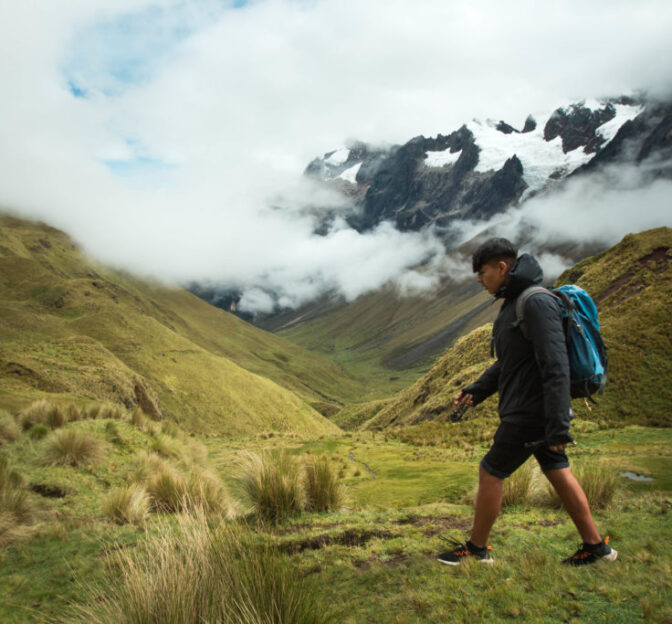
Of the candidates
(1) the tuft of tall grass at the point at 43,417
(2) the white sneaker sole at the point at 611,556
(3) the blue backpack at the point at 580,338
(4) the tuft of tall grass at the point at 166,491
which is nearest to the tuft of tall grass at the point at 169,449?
(1) the tuft of tall grass at the point at 43,417

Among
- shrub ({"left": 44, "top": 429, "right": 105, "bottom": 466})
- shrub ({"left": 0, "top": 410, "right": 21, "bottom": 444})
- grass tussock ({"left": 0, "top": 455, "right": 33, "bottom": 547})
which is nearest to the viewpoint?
grass tussock ({"left": 0, "top": 455, "right": 33, "bottom": 547})

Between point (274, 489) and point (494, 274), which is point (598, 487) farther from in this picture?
point (274, 489)

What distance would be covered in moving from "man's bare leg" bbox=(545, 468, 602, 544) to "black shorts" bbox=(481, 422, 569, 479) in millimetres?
95

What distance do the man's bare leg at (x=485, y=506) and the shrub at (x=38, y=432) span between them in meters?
11.7

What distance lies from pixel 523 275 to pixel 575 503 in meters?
2.39

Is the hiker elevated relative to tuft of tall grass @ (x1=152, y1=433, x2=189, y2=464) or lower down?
elevated

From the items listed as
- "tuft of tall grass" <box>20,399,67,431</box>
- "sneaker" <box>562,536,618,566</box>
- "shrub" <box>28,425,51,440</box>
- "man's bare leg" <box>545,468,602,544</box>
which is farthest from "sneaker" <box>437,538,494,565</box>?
"tuft of tall grass" <box>20,399,67,431</box>

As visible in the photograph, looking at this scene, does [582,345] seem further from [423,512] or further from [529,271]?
[423,512]

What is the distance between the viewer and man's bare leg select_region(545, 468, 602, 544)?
432 cm

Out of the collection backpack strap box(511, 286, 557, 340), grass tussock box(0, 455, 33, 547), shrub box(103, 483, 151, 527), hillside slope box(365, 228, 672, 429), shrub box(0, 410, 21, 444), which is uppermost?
backpack strap box(511, 286, 557, 340)

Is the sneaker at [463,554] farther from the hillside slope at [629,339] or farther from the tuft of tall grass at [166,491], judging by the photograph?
the hillside slope at [629,339]

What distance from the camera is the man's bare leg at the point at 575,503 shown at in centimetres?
432

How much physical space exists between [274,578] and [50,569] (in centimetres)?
449

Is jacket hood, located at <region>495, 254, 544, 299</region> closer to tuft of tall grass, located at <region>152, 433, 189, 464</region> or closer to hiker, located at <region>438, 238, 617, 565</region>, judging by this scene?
hiker, located at <region>438, 238, 617, 565</region>
